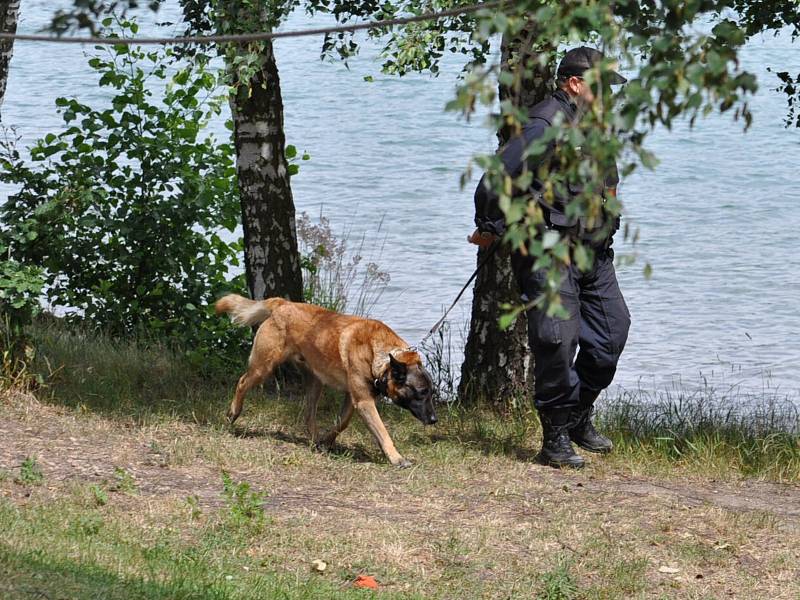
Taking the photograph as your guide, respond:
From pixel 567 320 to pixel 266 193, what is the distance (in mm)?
2699

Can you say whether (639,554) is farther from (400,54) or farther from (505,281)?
(400,54)

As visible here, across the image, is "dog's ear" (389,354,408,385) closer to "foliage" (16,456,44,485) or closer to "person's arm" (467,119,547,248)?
"person's arm" (467,119,547,248)

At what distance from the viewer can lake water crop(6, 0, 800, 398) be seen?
Answer: 1352 centimetres

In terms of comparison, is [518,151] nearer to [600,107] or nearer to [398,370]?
[398,370]

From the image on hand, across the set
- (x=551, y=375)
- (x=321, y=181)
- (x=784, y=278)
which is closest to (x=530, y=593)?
(x=551, y=375)

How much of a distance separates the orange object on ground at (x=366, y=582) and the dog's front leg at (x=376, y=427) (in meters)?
1.69

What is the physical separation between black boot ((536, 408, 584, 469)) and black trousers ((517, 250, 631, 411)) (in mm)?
69

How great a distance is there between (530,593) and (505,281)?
3264mm

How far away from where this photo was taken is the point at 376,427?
7004 mm

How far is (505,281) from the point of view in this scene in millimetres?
8141

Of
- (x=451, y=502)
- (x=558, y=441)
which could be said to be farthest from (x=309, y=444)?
(x=558, y=441)

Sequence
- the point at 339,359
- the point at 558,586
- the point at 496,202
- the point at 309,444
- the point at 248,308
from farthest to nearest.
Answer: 1. the point at 248,308
2. the point at 309,444
3. the point at 339,359
4. the point at 496,202
5. the point at 558,586

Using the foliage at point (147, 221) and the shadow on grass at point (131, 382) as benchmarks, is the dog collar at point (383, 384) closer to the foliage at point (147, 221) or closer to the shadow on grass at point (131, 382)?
the shadow on grass at point (131, 382)

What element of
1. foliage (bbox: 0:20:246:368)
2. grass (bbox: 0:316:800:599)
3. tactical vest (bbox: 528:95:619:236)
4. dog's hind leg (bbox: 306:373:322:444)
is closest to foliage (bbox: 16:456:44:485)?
grass (bbox: 0:316:800:599)
